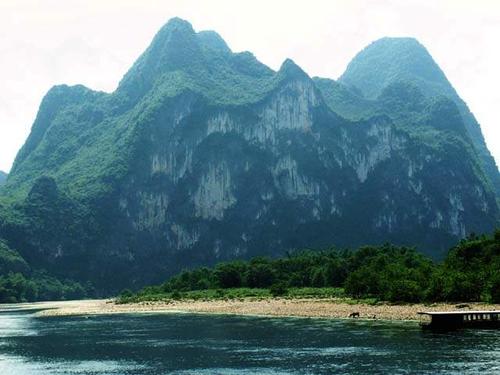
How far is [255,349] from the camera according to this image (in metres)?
42.2

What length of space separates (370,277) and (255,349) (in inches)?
1510

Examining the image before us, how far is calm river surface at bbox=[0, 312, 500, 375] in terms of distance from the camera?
113 ft

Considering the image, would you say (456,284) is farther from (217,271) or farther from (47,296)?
(47,296)

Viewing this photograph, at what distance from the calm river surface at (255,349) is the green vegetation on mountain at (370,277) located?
13.6 meters

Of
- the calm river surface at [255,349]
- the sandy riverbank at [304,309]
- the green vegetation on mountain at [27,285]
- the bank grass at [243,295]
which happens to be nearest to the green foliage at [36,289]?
the green vegetation on mountain at [27,285]

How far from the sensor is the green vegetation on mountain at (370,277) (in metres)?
63.2

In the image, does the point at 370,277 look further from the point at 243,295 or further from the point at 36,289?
the point at 36,289

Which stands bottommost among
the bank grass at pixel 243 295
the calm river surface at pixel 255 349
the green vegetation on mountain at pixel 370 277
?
the calm river surface at pixel 255 349

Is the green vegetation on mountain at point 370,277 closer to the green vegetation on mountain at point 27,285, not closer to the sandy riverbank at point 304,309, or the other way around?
the sandy riverbank at point 304,309

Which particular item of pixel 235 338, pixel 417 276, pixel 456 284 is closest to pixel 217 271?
pixel 417 276

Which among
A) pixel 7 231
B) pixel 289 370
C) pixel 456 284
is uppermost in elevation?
pixel 7 231

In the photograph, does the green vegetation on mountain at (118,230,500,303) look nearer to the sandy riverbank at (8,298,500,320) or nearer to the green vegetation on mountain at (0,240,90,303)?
the sandy riverbank at (8,298,500,320)

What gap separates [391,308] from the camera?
61.7 meters

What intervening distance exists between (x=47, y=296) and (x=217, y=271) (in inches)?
2940
